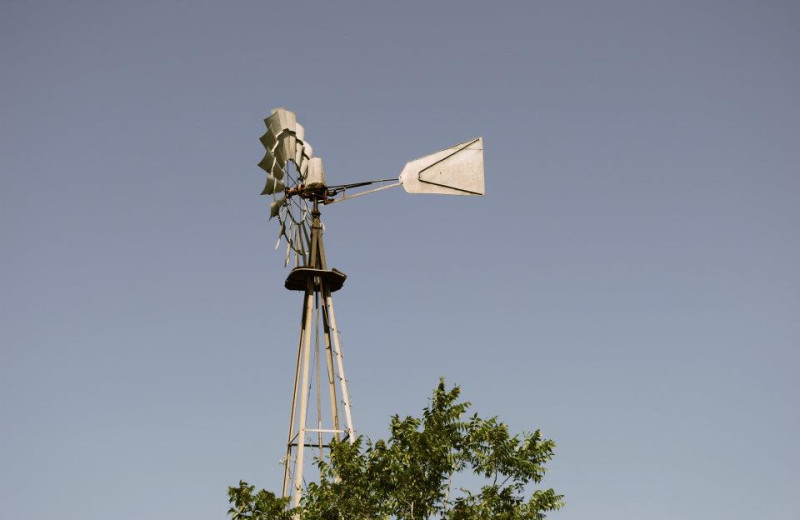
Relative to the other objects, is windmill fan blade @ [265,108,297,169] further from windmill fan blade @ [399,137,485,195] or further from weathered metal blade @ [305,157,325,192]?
windmill fan blade @ [399,137,485,195]

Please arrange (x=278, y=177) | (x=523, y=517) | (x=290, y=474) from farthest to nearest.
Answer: (x=278, y=177) < (x=290, y=474) < (x=523, y=517)

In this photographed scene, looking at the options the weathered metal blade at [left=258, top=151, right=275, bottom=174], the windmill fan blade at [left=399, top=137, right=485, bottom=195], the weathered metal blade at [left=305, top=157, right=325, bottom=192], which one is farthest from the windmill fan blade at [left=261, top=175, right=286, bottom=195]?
the windmill fan blade at [left=399, top=137, right=485, bottom=195]

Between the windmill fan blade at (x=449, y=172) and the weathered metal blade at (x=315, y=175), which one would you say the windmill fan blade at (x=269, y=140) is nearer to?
the weathered metal blade at (x=315, y=175)

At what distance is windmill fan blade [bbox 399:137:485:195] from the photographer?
3147cm

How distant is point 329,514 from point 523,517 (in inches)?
185

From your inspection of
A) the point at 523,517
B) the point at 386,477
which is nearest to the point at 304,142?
the point at 386,477

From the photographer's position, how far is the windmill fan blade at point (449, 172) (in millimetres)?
31469

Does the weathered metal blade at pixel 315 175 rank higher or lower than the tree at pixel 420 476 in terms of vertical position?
higher

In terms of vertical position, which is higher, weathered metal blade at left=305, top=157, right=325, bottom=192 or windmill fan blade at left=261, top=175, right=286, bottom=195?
weathered metal blade at left=305, top=157, right=325, bottom=192

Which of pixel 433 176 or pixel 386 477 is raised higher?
pixel 433 176

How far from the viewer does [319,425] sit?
29859 mm

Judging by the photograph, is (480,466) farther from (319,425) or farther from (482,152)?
(482,152)

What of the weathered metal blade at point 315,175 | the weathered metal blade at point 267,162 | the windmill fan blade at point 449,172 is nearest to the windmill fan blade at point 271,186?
the weathered metal blade at point 267,162

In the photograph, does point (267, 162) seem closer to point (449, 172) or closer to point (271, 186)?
point (271, 186)
